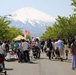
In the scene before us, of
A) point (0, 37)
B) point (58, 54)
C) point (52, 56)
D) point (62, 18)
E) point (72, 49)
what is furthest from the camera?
point (62, 18)

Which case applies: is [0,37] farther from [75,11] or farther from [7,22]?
[75,11]

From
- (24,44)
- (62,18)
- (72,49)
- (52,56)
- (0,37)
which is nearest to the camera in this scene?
(72,49)

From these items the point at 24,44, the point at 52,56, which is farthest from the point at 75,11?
the point at 24,44

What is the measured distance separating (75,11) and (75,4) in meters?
0.72

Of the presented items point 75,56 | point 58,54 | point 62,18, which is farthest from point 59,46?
point 62,18

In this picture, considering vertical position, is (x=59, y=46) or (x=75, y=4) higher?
(x=75, y=4)

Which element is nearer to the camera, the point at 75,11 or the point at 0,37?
the point at 75,11

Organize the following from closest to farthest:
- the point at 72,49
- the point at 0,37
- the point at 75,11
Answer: the point at 72,49, the point at 75,11, the point at 0,37

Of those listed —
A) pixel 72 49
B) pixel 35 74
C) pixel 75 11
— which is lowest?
pixel 35 74

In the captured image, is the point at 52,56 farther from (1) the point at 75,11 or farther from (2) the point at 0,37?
(2) the point at 0,37

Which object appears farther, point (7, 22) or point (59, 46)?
point (7, 22)

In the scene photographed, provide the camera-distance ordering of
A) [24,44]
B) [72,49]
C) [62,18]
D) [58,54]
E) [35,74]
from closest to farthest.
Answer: [35,74] < [72,49] < [24,44] < [58,54] < [62,18]

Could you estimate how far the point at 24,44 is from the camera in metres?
24.3

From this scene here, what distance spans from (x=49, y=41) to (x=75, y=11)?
658 centimetres
